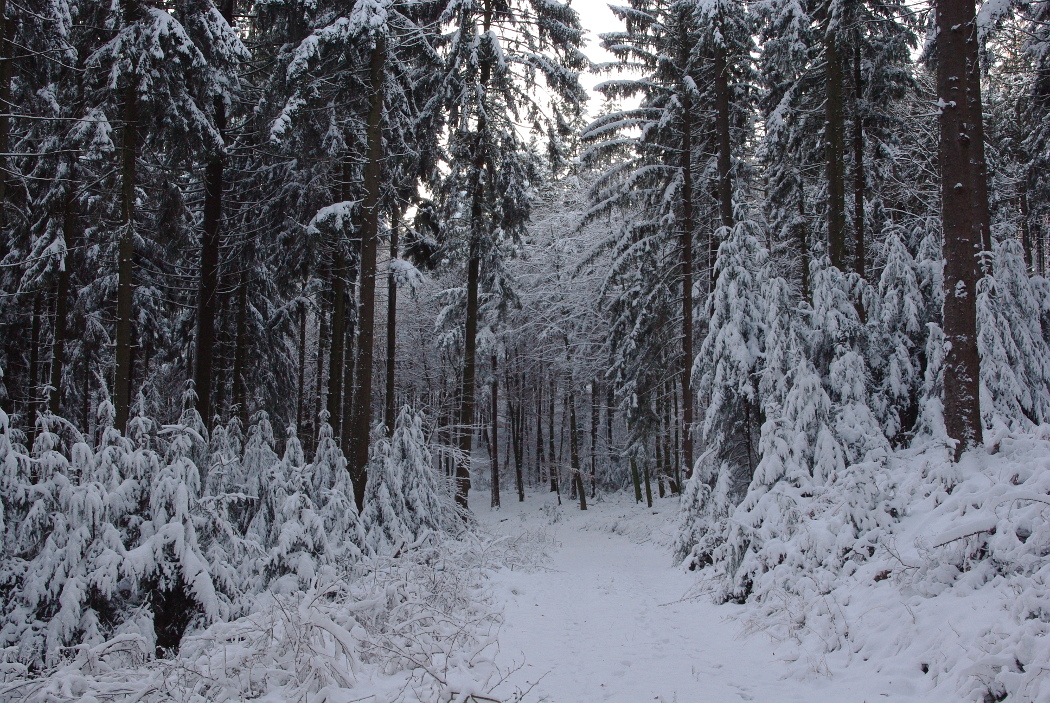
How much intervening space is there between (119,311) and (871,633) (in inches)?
467

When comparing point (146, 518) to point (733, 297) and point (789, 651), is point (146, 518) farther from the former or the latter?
point (733, 297)

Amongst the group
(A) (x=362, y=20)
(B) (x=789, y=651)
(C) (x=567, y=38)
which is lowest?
(B) (x=789, y=651)

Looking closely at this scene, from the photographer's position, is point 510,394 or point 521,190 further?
point 510,394

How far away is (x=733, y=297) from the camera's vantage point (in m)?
11.5

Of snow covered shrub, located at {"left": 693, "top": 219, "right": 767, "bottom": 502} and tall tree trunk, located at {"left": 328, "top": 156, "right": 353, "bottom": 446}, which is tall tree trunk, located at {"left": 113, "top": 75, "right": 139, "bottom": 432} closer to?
tall tree trunk, located at {"left": 328, "top": 156, "right": 353, "bottom": 446}

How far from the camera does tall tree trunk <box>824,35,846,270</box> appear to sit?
39.0 feet

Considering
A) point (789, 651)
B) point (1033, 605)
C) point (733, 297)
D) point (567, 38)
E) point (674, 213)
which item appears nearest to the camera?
point (1033, 605)

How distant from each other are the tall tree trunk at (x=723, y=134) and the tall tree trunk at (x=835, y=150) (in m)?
2.34

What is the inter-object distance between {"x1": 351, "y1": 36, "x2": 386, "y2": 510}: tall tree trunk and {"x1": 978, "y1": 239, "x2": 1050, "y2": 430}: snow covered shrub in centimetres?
1018

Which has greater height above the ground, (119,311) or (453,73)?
(453,73)

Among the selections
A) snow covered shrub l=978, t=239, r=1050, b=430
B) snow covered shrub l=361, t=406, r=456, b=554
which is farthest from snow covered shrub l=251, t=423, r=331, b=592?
snow covered shrub l=978, t=239, r=1050, b=430

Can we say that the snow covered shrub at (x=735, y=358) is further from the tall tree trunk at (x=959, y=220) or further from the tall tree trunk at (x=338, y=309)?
the tall tree trunk at (x=338, y=309)

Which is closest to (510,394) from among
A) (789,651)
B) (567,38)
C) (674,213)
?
(674,213)

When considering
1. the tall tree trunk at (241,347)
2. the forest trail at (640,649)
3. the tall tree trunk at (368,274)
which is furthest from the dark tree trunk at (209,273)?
the forest trail at (640,649)
